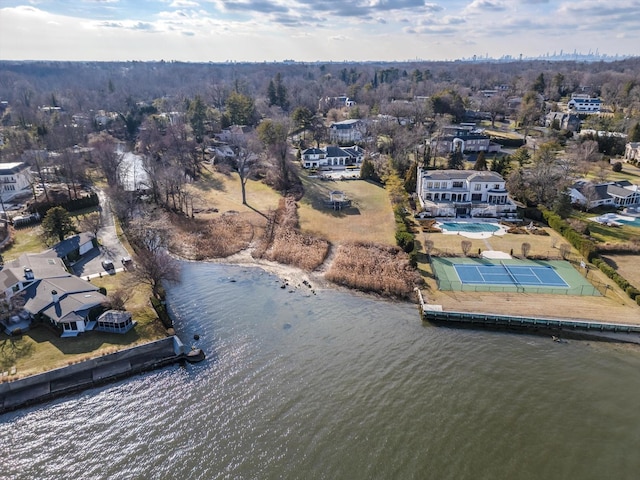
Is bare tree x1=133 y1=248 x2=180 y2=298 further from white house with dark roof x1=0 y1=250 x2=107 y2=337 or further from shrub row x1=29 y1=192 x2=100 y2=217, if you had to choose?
shrub row x1=29 y1=192 x2=100 y2=217

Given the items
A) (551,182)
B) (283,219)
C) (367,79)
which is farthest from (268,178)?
→ (367,79)

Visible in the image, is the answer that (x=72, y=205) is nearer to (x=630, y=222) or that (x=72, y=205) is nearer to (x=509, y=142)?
(x=630, y=222)

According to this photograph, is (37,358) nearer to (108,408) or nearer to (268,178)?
(108,408)

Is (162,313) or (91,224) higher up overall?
(91,224)

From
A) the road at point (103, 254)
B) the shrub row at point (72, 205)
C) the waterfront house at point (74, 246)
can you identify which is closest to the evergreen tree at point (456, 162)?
the road at point (103, 254)

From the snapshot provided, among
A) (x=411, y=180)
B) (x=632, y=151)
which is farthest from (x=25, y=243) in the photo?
(x=632, y=151)

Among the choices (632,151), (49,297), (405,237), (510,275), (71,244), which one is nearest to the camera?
(49,297)

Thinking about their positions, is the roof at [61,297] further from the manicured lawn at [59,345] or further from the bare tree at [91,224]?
the bare tree at [91,224]
